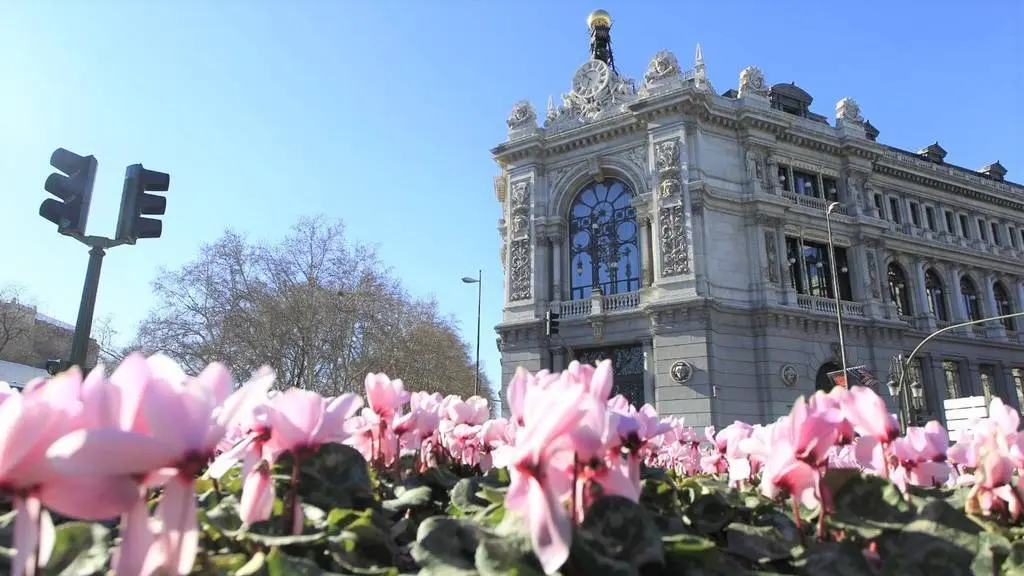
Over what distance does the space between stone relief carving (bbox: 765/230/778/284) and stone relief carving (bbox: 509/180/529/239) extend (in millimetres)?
10852

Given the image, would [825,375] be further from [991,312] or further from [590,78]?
[590,78]

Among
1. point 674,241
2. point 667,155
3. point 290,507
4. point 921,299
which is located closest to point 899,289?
point 921,299

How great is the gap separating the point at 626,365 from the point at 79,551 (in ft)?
78.7

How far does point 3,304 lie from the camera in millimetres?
40094

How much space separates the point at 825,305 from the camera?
82.9 feet

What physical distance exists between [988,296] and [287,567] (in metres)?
40.4

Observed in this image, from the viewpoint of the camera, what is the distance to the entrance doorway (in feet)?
78.0

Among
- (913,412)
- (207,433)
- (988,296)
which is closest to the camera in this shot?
(207,433)

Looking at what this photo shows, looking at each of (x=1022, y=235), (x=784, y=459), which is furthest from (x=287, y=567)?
(x=1022, y=235)

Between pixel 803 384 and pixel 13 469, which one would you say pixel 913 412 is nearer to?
pixel 803 384

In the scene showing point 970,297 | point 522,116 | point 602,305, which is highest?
point 522,116

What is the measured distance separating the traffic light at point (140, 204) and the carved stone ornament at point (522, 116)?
23.8 m

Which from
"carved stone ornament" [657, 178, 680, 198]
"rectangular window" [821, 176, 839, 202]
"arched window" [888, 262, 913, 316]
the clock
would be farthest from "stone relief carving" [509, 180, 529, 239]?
"arched window" [888, 262, 913, 316]

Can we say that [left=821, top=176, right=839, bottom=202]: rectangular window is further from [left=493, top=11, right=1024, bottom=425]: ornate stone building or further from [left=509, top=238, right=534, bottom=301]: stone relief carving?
[left=509, top=238, right=534, bottom=301]: stone relief carving
